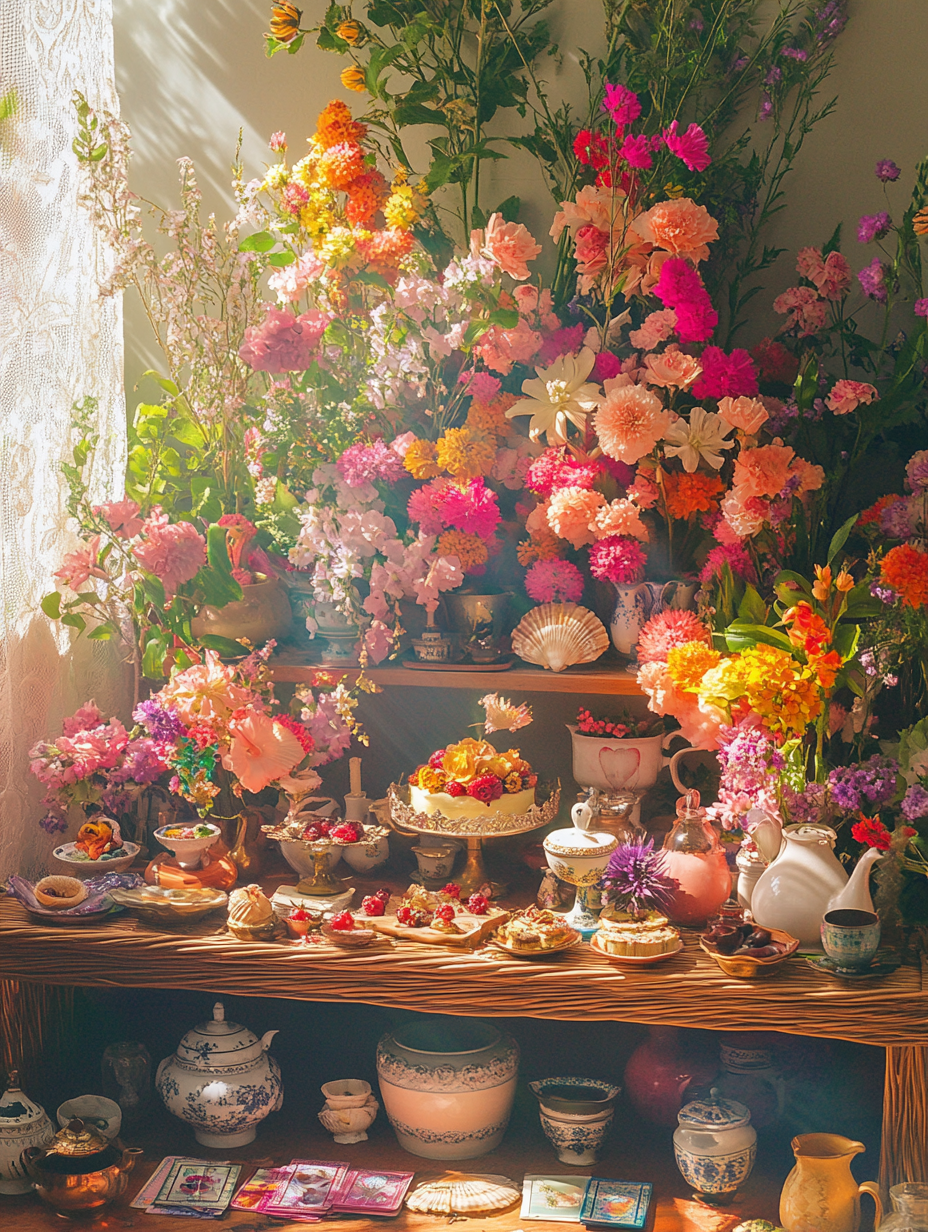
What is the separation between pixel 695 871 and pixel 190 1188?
0.87m

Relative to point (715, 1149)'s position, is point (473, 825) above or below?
above

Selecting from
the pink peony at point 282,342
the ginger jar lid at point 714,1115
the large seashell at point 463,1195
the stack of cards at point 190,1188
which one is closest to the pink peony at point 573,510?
the pink peony at point 282,342

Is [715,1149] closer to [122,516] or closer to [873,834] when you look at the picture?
[873,834]

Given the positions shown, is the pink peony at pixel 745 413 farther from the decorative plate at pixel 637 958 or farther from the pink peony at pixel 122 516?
the pink peony at pixel 122 516

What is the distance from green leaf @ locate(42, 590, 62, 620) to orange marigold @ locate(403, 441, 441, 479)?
61cm

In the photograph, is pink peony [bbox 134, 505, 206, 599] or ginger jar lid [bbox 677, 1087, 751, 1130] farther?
pink peony [bbox 134, 505, 206, 599]

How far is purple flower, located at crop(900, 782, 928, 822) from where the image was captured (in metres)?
1.45

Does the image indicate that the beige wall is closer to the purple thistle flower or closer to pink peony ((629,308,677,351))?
pink peony ((629,308,677,351))

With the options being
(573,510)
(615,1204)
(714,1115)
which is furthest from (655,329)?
(615,1204)

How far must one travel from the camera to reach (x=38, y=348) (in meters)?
1.79

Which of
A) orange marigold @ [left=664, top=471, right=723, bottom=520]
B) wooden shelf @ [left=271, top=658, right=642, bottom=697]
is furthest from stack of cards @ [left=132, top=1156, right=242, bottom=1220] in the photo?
orange marigold @ [left=664, top=471, right=723, bottom=520]

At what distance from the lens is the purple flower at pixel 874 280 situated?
5.56 ft

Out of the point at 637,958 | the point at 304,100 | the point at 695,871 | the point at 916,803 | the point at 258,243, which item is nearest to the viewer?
the point at 916,803

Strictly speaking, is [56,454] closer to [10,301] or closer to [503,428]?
[10,301]
